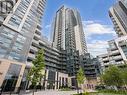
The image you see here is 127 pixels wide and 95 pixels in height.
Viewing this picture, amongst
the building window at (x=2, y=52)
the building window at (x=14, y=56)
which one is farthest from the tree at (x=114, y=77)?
the building window at (x=2, y=52)

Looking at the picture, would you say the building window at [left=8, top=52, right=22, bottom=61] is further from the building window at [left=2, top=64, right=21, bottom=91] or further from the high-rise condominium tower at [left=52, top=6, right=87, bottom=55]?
the high-rise condominium tower at [left=52, top=6, right=87, bottom=55]

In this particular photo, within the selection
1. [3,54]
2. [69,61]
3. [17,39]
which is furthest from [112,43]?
[3,54]

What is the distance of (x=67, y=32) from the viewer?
385 ft

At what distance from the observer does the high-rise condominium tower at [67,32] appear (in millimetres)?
109250

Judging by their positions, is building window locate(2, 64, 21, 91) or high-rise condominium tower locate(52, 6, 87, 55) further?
high-rise condominium tower locate(52, 6, 87, 55)

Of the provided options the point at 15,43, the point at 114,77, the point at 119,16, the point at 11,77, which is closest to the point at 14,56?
the point at 15,43

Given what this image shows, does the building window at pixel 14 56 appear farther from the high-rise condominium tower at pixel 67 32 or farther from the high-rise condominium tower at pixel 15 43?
the high-rise condominium tower at pixel 67 32

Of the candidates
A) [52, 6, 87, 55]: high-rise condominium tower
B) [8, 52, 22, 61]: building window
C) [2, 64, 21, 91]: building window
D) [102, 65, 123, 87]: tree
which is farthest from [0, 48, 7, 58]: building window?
[52, 6, 87, 55]: high-rise condominium tower

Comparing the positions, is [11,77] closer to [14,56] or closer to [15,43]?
[14,56]

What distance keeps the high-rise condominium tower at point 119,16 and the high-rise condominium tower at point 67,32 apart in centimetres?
3082

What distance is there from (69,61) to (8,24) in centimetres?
5228

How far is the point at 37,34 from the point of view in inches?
2562

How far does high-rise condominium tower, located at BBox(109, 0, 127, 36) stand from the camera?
93.6m

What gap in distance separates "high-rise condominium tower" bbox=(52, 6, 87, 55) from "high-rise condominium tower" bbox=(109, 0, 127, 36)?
1214 inches
